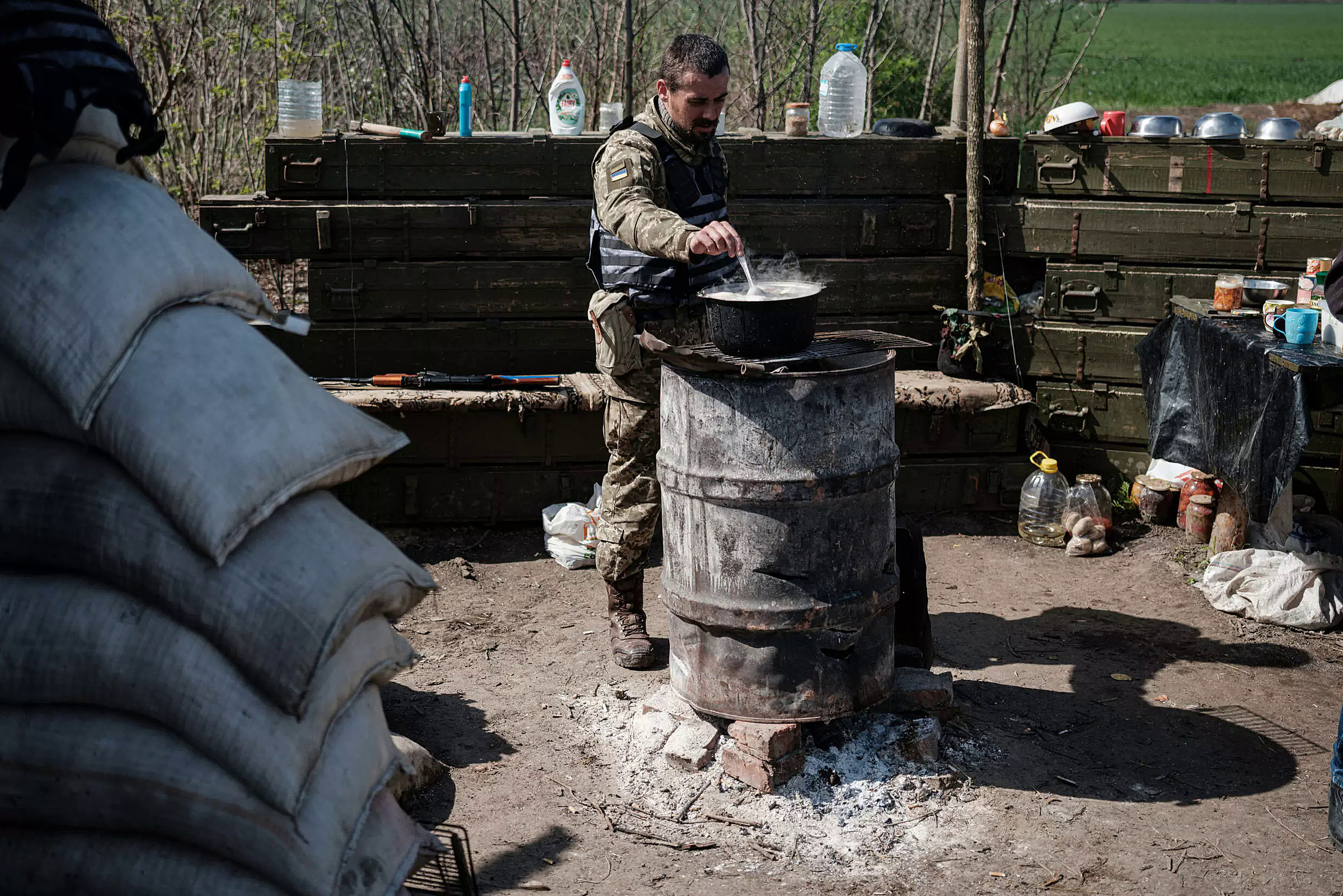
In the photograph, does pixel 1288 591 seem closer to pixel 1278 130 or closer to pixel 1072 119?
pixel 1278 130

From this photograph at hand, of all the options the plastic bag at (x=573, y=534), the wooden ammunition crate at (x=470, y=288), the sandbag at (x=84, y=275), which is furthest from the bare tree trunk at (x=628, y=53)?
the sandbag at (x=84, y=275)

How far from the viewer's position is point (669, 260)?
4961 mm

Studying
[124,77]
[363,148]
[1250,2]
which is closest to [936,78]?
[363,148]

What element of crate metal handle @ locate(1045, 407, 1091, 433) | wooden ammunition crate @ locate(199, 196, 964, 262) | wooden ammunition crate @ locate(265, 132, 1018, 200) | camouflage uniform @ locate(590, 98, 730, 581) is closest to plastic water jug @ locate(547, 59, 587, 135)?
wooden ammunition crate @ locate(265, 132, 1018, 200)

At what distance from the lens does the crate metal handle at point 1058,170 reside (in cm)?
716

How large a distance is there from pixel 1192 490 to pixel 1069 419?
812 millimetres

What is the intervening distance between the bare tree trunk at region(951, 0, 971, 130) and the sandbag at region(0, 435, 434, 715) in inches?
237

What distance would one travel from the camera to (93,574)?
2.74 meters

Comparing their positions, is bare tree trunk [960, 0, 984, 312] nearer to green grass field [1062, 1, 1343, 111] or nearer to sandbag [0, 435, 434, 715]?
sandbag [0, 435, 434, 715]

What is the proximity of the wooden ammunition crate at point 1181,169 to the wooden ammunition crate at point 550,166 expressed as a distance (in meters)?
0.24

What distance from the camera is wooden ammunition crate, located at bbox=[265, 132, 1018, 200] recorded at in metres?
6.88

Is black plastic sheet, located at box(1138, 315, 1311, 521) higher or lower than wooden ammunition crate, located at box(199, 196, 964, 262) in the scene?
lower

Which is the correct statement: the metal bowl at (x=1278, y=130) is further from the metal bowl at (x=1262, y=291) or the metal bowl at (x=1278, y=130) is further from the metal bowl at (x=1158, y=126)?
the metal bowl at (x=1262, y=291)

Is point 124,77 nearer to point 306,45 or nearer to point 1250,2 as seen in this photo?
point 306,45
